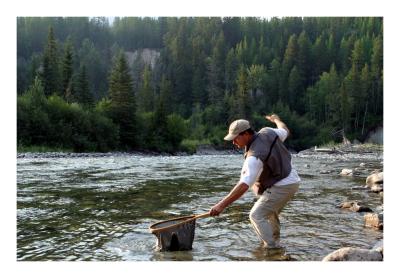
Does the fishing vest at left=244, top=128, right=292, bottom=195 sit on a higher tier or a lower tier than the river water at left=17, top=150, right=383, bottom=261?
higher

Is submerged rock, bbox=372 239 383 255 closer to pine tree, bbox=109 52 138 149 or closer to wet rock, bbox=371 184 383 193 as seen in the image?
wet rock, bbox=371 184 383 193

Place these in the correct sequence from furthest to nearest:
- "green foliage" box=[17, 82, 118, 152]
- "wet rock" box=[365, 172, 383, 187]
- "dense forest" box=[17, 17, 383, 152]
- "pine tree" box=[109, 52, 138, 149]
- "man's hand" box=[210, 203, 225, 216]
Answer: "pine tree" box=[109, 52, 138, 149] < "dense forest" box=[17, 17, 383, 152] < "green foliage" box=[17, 82, 118, 152] < "wet rock" box=[365, 172, 383, 187] < "man's hand" box=[210, 203, 225, 216]

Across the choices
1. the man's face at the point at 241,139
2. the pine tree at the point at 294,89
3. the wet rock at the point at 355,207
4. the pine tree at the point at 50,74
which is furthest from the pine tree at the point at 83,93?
the man's face at the point at 241,139

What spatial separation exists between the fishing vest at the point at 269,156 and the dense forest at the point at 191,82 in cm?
2474

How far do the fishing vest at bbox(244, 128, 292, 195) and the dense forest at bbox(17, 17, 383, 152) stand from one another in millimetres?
24743

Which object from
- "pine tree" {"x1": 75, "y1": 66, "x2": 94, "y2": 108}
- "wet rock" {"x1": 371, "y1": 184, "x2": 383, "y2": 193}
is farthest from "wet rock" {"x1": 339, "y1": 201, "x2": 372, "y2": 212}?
"pine tree" {"x1": 75, "y1": 66, "x2": 94, "y2": 108}

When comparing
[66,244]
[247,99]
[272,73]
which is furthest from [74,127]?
[272,73]

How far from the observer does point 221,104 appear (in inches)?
2313

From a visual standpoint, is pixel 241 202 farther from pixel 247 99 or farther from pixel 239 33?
pixel 239 33

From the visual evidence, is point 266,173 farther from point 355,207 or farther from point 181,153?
point 181,153

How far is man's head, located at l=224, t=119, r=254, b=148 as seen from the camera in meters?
4.61

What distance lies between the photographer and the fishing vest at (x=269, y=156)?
459 centimetres

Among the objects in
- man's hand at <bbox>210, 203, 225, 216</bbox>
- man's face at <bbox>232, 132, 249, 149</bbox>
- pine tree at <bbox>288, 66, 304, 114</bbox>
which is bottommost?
man's hand at <bbox>210, 203, 225, 216</bbox>

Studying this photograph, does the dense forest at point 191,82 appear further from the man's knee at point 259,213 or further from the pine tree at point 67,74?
the man's knee at point 259,213
